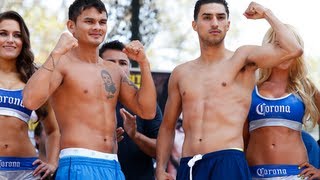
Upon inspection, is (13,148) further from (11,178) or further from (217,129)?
(217,129)

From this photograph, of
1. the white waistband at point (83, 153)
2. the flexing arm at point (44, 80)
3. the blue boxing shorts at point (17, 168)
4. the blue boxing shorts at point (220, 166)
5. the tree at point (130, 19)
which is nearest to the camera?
the flexing arm at point (44, 80)

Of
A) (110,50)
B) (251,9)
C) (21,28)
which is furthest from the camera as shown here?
(110,50)

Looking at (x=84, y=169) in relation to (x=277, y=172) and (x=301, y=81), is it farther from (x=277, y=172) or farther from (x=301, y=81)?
A: (x=301, y=81)

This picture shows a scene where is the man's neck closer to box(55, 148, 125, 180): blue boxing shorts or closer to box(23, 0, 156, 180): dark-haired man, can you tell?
box(23, 0, 156, 180): dark-haired man

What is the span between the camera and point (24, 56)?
536 centimetres

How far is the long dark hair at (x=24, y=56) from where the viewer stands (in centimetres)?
529

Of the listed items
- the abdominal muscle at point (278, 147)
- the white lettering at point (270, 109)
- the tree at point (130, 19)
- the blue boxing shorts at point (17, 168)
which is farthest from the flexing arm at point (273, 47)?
the tree at point (130, 19)

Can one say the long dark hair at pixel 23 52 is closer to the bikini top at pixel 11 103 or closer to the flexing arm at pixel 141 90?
the bikini top at pixel 11 103

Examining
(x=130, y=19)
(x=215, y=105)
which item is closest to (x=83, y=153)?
(x=215, y=105)

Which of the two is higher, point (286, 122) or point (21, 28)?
point (21, 28)

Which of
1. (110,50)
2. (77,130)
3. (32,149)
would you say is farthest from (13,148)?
(110,50)

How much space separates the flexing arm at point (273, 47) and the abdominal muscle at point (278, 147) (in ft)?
1.94

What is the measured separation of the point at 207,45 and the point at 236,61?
0.26 m

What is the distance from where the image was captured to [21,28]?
530 cm
